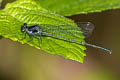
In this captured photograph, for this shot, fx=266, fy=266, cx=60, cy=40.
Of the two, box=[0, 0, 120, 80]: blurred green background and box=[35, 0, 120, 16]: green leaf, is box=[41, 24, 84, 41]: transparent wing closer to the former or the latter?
box=[35, 0, 120, 16]: green leaf

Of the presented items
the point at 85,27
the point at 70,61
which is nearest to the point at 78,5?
the point at 85,27

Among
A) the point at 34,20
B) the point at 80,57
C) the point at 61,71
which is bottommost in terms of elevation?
the point at 61,71

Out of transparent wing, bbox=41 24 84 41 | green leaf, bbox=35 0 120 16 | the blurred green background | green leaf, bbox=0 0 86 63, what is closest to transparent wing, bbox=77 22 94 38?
green leaf, bbox=35 0 120 16

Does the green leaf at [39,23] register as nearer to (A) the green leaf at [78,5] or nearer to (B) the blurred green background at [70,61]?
(A) the green leaf at [78,5]

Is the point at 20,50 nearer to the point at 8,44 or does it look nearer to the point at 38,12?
the point at 8,44

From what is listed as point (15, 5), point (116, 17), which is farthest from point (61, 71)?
point (15, 5)

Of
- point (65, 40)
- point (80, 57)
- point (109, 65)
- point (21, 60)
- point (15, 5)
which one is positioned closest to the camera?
point (80, 57)
